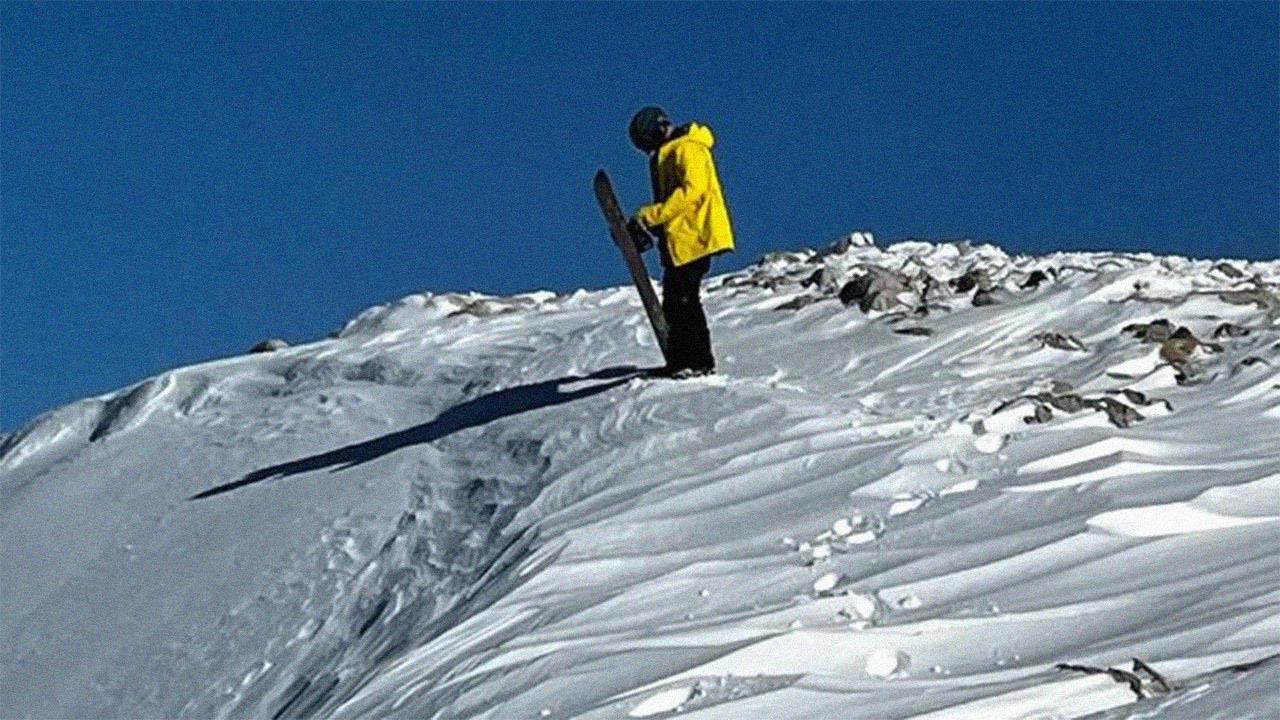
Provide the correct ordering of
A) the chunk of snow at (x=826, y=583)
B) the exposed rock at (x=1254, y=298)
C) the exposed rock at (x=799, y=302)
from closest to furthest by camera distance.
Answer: the chunk of snow at (x=826, y=583), the exposed rock at (x=1254, y=298), the exposed rock at (x=799, y=302)

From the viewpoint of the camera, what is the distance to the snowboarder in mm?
10227

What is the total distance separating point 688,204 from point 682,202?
0.04 m

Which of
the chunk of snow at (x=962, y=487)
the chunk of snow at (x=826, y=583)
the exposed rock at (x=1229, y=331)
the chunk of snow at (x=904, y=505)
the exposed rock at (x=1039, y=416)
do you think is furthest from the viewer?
the exposed rock at (x=1229, y=331)

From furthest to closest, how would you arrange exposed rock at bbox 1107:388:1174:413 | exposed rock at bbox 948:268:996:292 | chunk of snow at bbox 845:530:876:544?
1. exposed rock at bbox 948:268:996:292
2. exposed rock at bbox 1107:388:1174:413
3. chunk of snow at bbox 845:530:876:544

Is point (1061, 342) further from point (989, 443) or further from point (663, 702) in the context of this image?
point (663, 702)

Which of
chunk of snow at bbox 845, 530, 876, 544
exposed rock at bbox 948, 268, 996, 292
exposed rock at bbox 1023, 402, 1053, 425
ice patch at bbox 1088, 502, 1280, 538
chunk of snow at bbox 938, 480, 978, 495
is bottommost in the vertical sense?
ice patch at bbox 1088, 502, 1280, 538

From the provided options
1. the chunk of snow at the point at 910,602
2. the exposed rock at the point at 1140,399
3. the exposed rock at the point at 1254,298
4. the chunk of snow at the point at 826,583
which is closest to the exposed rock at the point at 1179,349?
the exposed rock at the point at 1140,399

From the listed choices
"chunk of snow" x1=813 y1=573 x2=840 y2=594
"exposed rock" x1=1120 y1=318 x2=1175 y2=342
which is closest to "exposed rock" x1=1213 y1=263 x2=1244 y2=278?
"exposed rock" x1=1120 y1=318 x2=1175 y2=342

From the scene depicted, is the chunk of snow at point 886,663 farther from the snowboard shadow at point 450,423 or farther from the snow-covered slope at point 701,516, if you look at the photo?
the snowboard shadow at point 450,423

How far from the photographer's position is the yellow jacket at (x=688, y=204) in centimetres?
1021

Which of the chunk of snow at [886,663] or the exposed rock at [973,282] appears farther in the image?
the exposed rock at [973,282]

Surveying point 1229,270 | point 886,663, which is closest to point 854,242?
point 1229,270

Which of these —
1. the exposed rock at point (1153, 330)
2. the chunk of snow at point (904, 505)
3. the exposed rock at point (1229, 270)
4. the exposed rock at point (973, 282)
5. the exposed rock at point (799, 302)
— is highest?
the exposed rock at point (799, 302)

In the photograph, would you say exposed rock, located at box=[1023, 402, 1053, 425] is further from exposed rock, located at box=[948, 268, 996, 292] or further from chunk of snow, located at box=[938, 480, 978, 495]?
exposed rock, located at box=[948, 268, 996, 292]
